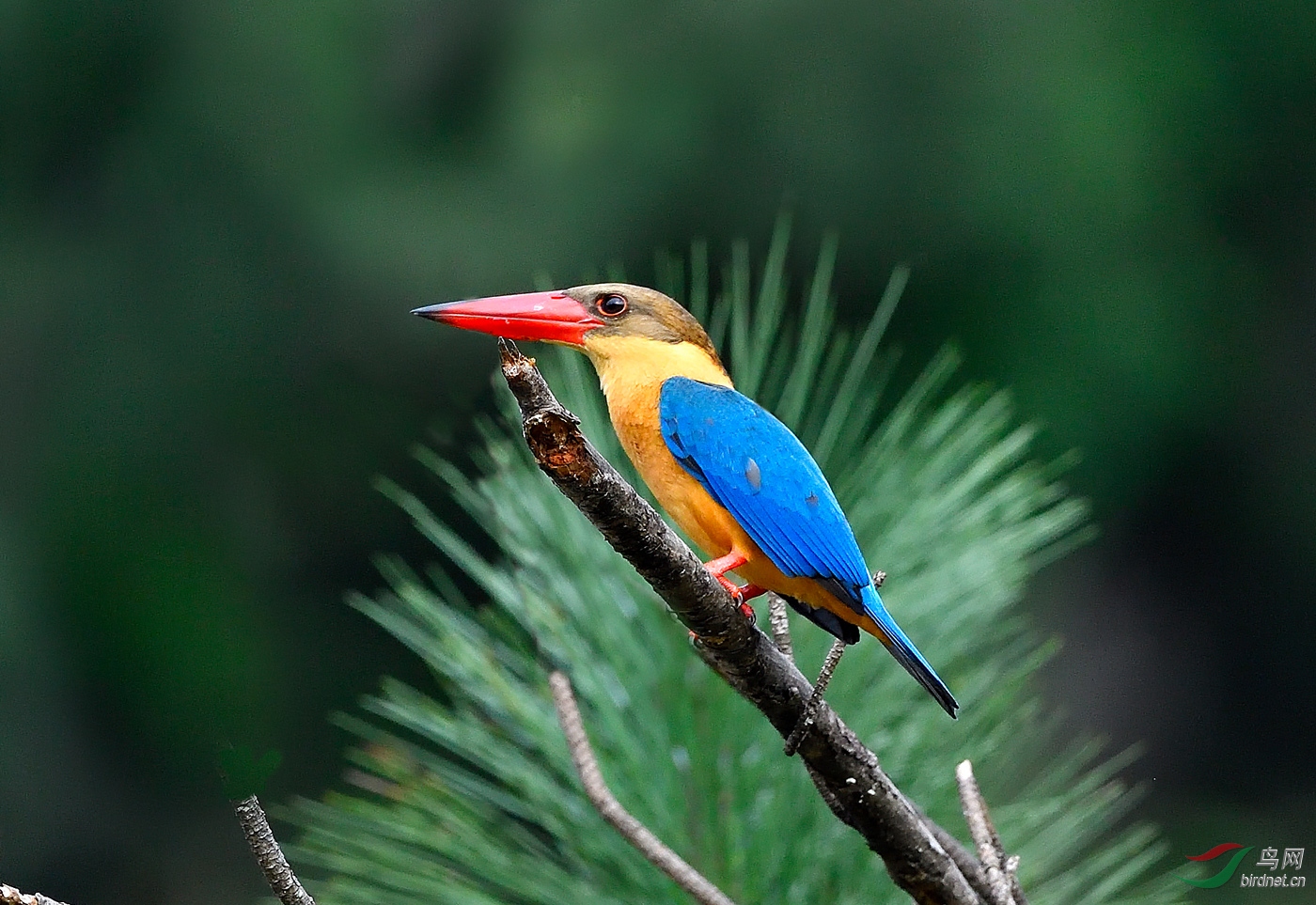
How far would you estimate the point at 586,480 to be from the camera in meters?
0.93

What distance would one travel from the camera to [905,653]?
121 cm

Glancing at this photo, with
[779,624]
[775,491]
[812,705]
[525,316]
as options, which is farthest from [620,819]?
[525,316]

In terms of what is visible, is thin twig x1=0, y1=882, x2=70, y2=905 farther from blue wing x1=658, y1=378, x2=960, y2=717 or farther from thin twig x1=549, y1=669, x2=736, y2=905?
blue wing x1=658, y1=378, x2=960, y2=717

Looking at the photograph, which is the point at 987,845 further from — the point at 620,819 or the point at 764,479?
the point at 764,479

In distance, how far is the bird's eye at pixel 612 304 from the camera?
1516 millimetres

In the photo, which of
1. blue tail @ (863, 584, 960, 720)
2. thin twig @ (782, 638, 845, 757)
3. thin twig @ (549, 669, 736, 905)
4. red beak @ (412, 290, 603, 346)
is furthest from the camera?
red beak @ (412, 290, 603, 346)

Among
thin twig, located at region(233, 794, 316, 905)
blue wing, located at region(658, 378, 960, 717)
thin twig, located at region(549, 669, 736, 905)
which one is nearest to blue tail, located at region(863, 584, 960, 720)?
blue wing, located at region(658, 378, 960, 717)

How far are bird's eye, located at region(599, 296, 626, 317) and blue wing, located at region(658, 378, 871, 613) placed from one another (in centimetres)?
11

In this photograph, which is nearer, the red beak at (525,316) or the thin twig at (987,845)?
the thin twig at (987,845)

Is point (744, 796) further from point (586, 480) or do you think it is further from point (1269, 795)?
point (1269, 795)

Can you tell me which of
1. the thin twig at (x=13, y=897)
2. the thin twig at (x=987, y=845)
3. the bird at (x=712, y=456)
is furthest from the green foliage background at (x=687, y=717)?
the thin twig at (x=13, y=897)

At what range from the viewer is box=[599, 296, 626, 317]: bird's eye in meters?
1.52

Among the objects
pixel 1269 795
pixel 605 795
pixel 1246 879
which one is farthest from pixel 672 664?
pixel 1269 795

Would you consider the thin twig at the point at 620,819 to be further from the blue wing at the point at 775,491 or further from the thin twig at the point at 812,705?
the blue wing at the point at 775,491
